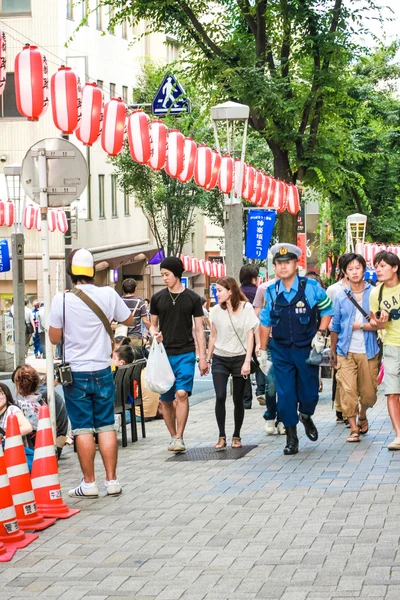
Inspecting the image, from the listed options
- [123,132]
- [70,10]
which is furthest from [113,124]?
[70,10]

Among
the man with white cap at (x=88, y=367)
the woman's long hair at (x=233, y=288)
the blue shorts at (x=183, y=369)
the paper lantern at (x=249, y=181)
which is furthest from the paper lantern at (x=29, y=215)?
the man with white cap at (x=88, y=367)

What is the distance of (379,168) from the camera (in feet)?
142

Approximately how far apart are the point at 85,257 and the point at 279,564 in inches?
146

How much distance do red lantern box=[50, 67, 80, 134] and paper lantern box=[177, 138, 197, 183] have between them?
520 centimetres

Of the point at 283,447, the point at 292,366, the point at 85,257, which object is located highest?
the point at 85,257

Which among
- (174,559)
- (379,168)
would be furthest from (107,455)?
(379,168)

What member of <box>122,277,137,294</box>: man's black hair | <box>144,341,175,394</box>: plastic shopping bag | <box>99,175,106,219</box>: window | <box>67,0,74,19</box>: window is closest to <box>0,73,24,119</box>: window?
<box>67,0,74,19</box>: window

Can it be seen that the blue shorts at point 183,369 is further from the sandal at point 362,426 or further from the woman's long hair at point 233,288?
the sandal at point 362,426

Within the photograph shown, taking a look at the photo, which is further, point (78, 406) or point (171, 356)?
point (171, 356)

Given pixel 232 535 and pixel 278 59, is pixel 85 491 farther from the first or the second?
pixel 278 59

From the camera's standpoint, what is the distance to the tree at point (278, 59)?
80.2ft

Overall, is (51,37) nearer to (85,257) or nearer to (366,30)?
(366,30)

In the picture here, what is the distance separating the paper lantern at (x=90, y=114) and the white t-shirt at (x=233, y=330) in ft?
14.1

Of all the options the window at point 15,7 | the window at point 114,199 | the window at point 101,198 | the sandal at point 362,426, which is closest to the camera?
the sandal at point 362,426
